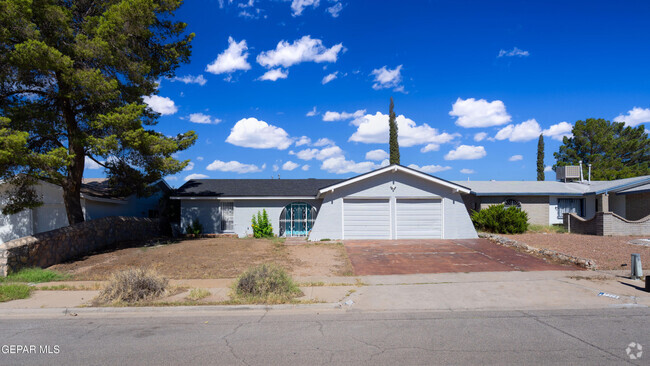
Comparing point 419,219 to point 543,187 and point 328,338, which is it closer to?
point 543,187

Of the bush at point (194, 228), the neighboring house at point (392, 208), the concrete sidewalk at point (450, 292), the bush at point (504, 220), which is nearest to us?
the concrete sidewalk at point (450, 292)

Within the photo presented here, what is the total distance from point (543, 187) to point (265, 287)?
931 inches

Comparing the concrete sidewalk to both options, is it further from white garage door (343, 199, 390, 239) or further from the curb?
white garage door (343, 199, 390, 239)

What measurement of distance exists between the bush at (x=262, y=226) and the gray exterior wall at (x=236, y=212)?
314mm

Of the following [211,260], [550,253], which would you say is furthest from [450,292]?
[211,260]

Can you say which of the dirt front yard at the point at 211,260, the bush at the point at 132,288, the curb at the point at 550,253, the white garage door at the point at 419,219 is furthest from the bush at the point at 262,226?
the bush at the point at 132,288

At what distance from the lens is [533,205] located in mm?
25312

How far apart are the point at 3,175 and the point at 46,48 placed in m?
4.52

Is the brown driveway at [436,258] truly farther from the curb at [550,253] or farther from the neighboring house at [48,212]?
the neighboring house at [48,212]

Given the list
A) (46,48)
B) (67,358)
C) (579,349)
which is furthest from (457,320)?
(46,48)

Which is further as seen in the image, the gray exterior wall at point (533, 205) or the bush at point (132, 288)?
the gray exterior wall at point (533, 205)

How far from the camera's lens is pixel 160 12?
17.1 meters

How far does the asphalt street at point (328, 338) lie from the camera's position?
549 cm

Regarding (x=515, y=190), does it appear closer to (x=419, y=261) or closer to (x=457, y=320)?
(x=419, y=261)
